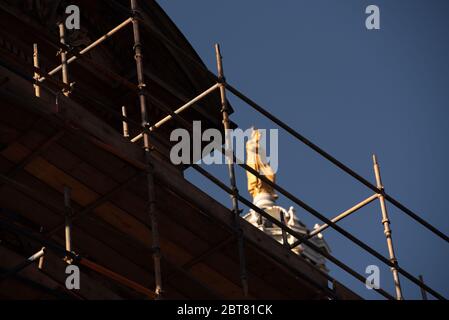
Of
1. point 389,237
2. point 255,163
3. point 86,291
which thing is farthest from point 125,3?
point 255,163

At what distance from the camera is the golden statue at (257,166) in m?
45.2

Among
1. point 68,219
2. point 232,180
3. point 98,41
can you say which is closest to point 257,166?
point 98,41

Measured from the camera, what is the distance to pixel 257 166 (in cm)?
4522

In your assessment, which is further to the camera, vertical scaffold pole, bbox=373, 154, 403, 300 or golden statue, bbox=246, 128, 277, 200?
golden statue, bbox=246, 128, 277, 200

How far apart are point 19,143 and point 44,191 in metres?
1.04

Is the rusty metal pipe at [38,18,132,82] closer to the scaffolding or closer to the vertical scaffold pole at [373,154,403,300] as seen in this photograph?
the scaffolding

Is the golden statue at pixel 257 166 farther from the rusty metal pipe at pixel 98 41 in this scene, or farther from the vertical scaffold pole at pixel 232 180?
the rusty metal pipe at pixel 98 41

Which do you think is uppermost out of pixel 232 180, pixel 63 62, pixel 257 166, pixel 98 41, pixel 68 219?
pixel 257 166

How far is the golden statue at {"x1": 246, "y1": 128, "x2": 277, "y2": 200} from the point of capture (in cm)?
4522

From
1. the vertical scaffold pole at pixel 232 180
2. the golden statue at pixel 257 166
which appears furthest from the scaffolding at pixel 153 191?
the golden statue at pixel 257 166

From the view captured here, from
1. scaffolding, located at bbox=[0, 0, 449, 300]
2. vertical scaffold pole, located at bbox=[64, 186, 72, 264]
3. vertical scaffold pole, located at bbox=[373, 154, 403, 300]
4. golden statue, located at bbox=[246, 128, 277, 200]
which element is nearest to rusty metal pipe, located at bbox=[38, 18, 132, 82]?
scaffolding, located at bbox=[0, 0, 449, 300]

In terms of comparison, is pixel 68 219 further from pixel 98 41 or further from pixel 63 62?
pixel 98 41
